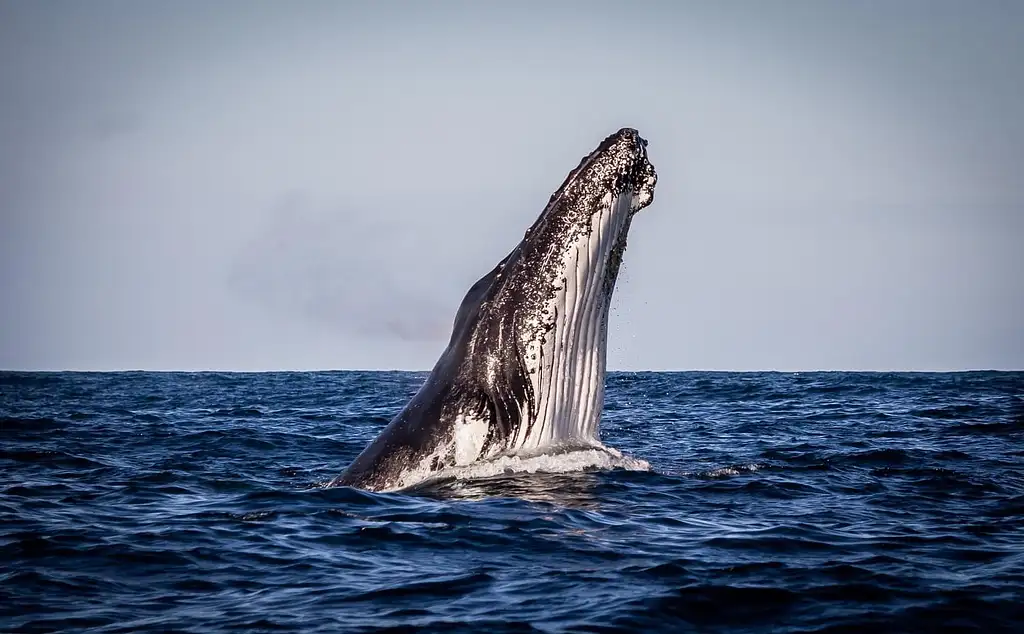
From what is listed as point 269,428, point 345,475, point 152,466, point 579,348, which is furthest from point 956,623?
point 269,428

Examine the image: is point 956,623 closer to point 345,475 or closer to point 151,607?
point 151,607

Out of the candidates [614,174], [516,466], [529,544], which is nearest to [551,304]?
[614,174]

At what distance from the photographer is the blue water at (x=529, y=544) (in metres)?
5.87

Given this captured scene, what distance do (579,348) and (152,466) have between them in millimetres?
6479

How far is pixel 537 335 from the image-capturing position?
28.6 feet

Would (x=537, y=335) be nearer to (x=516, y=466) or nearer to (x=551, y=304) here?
(x=551, y=304)

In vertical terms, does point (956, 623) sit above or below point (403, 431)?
below

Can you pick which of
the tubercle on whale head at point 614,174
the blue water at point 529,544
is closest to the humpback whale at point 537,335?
the tubercle on whale head at point 614,174

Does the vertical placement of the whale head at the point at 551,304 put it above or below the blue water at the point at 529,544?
above

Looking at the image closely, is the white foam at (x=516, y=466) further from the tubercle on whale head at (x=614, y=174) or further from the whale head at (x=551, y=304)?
the tubercle on whale head at (x=614, y=174)

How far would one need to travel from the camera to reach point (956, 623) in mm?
5629

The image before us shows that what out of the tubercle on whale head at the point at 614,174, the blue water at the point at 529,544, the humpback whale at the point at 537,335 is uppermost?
the tubercle on whale head at the point at 614,174

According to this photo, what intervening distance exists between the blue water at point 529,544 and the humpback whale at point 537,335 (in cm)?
37

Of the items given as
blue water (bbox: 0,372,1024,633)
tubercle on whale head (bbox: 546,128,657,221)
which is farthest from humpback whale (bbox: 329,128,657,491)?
blue water (bbox: 0,372,1024,633)
